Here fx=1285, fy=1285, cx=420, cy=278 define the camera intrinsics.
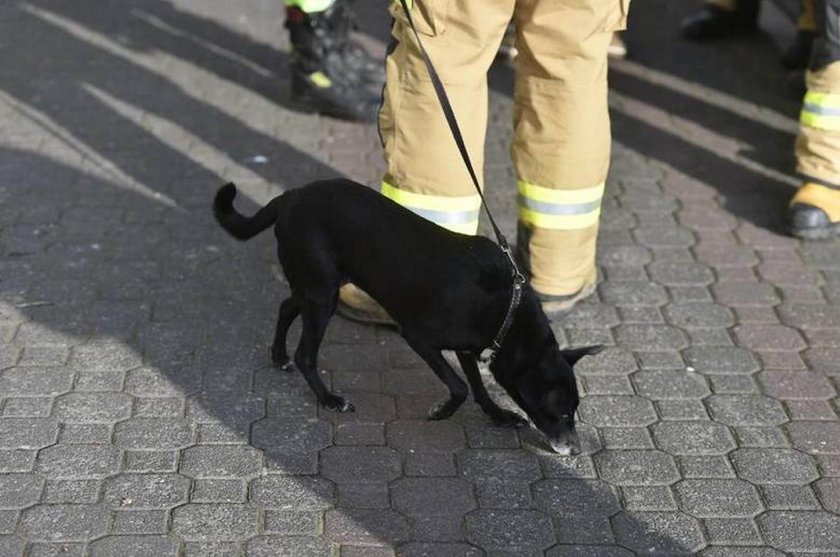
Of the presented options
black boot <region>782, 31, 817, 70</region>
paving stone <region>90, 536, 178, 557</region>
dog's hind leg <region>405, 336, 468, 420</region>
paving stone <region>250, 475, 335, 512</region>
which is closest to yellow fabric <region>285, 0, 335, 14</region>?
black boot <region>782, 31, 817, 70</region>

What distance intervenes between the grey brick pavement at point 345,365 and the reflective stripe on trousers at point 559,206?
40 centimetres

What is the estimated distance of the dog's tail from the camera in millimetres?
4285

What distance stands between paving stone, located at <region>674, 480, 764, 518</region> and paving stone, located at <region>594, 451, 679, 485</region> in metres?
0.07

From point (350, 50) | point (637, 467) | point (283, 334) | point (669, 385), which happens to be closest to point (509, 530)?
point (637, 467)

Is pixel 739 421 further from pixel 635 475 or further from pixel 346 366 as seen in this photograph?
pixel 346 366

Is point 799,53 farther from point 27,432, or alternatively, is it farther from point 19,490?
point 19,490

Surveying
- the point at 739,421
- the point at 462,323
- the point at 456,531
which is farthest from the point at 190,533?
the point at 739,421

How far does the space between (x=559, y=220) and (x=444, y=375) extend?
38.8 inches

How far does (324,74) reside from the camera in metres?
6.65

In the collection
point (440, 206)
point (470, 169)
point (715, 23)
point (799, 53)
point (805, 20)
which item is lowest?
point (715, 23)

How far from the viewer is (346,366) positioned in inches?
179

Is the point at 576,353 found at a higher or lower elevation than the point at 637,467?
higher

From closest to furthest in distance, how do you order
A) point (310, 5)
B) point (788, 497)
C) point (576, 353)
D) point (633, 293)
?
point (788, 497)
point (576, 353)
point (633, 293)
point (310, 5)

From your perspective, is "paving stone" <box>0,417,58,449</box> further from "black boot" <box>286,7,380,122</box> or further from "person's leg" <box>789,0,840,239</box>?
"person's leg" <box>789,0,840,239</box>
